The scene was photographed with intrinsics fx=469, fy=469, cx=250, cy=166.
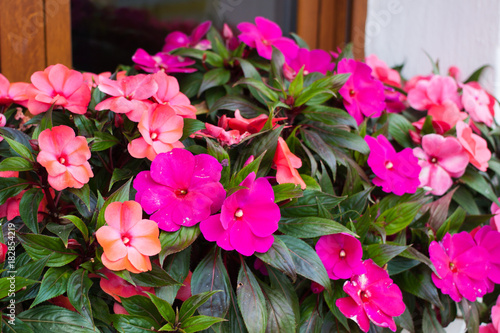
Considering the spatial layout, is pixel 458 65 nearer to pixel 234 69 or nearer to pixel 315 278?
pixel 234 69

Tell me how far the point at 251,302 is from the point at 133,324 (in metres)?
0.19

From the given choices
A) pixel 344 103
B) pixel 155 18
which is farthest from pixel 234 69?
pixel 155 18

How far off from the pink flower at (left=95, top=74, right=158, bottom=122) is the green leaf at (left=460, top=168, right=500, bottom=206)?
0.80 meters

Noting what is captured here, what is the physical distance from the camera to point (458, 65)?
5.51 feet

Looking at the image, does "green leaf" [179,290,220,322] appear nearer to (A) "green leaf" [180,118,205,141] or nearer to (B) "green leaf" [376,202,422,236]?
(A) "green leaf" [180,118,205,141]

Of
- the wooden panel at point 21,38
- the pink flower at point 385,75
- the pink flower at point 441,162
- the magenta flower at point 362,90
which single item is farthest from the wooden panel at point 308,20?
the wooden panel at point 21,38

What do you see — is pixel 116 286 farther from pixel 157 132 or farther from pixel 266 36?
pixel 266 36

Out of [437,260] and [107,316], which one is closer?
[107,316]

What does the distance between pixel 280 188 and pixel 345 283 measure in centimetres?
22

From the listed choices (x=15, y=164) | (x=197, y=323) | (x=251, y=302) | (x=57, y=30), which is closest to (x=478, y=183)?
(x=251, y=302)

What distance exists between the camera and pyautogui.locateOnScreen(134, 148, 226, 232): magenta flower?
0.76 meters

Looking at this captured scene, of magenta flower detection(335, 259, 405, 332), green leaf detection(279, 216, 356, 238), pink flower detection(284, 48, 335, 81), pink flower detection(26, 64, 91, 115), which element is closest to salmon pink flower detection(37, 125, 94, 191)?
pink flower detection(26, 64, 91, 115)

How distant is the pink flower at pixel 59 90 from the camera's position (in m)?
0.89

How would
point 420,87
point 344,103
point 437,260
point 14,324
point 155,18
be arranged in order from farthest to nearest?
point 155,18 < point 420,87 < point 344,103 < point 437,260 < point 14,324
